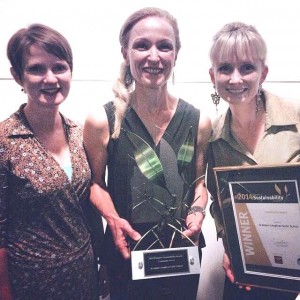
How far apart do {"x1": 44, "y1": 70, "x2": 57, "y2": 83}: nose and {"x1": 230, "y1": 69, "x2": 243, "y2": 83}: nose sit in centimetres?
55

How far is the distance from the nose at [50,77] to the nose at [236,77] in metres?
0.55

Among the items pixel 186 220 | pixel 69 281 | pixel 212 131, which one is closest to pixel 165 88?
pixel 212 131

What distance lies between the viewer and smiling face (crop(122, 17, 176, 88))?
41.1 inches

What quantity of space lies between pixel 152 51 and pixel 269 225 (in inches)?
24.1

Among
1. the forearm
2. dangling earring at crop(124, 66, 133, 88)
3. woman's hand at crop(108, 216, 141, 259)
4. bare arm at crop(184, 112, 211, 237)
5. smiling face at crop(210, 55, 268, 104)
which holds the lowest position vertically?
the forearm

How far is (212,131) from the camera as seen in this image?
1199 mm

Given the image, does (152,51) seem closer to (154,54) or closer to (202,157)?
(154,54)

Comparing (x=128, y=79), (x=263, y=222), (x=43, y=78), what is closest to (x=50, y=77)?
(x=43, y=78)

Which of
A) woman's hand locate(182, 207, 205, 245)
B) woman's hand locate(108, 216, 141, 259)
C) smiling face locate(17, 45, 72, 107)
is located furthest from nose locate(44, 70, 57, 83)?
woman's hand locate(182, 207, 205, 245)

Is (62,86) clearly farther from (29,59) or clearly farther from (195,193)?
(195,193)

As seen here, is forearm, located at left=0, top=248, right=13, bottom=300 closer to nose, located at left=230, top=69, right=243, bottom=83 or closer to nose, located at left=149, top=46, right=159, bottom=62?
nose, located at left=149, top=46, right=159, bottom=62

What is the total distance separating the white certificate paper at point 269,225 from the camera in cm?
88

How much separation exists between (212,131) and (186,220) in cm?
35

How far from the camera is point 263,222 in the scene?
0.91 m
